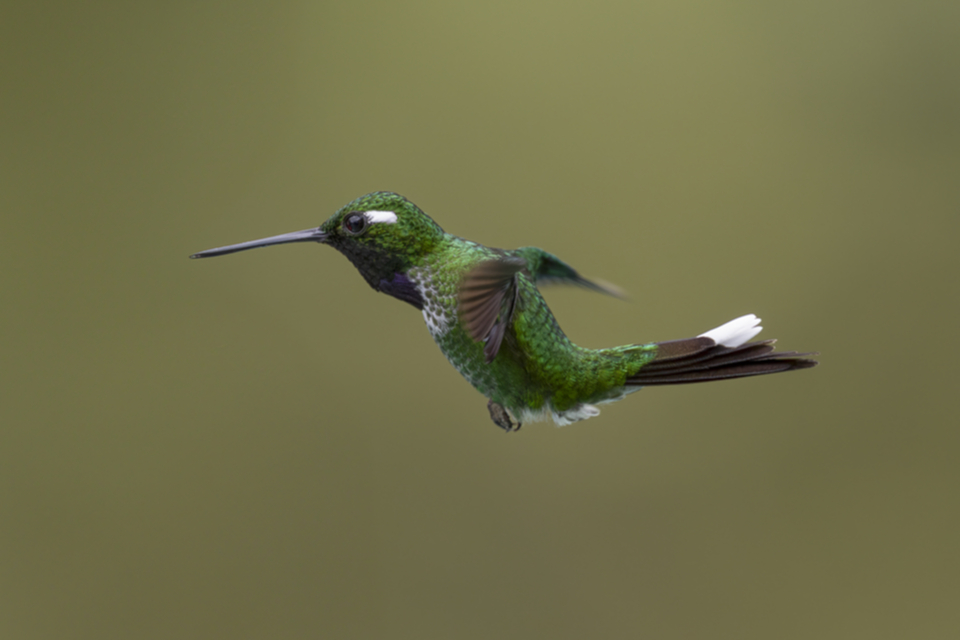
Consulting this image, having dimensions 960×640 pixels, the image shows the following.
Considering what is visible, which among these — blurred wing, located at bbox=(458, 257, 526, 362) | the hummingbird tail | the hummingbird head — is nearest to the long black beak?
the hummingbird head

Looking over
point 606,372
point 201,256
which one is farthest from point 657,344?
point 201,256

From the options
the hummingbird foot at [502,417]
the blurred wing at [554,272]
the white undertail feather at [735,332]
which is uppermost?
the blurred wing at [554,272]

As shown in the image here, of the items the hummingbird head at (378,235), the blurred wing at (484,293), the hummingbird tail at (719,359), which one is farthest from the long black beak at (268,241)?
the hummingbird tail at (719,359)

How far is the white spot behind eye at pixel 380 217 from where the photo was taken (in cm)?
59

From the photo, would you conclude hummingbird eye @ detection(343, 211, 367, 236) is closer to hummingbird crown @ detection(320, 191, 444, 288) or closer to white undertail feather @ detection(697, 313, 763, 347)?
hummingbird crown @ detection(320, 191, 444, 288)

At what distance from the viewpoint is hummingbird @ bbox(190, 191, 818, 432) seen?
584 mm

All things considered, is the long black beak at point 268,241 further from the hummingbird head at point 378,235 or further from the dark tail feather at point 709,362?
the dark tail feather at point 709,362

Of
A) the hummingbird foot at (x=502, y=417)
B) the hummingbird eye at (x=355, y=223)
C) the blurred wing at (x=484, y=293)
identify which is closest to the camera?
the blurred wing at (x=484, y=293)

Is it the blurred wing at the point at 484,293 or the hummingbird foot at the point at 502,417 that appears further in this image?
the hummingbird foot at the point at 502,417

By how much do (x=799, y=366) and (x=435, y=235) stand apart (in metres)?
0.33

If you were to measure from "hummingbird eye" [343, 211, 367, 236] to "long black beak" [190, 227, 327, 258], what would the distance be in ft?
0.08

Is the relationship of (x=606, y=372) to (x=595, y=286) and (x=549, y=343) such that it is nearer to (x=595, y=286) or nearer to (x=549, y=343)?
(x=549, y=343)

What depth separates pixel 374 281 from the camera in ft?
2.03

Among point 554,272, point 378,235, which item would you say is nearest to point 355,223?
point 378,235
